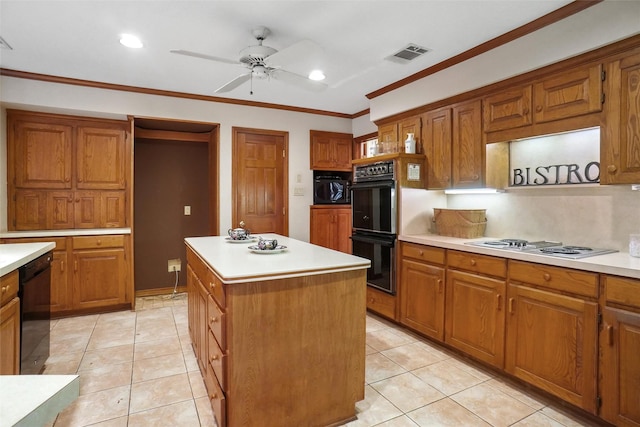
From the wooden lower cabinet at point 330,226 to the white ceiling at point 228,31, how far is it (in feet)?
6.45

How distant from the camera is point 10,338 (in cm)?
183

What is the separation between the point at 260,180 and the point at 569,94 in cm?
334

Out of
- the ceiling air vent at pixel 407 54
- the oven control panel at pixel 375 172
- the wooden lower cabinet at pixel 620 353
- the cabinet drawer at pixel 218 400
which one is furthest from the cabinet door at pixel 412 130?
the cabinet drawer at pixel 218 400

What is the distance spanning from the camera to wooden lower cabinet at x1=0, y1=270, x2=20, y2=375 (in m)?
1.75

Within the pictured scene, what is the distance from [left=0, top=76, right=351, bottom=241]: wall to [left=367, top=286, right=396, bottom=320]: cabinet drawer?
4.74ft

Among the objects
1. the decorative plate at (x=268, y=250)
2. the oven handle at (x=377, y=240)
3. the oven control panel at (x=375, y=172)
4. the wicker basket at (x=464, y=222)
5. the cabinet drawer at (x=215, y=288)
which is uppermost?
the oven control panel at (x=375, y=172)

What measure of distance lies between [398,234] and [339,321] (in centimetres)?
160

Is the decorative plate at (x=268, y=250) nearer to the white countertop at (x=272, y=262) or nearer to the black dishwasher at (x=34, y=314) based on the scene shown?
the white countertop at (x=272, y=262)

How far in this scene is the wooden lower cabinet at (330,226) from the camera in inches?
189

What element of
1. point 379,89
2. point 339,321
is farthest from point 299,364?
point 379,89

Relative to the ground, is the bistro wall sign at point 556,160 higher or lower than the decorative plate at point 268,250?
higher

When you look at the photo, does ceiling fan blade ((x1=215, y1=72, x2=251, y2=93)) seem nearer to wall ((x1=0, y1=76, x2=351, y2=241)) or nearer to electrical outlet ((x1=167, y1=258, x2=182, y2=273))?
wall ((x1=0, y1=76, x2=351, y2=241))

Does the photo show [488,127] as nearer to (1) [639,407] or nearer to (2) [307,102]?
(1) [639,407]

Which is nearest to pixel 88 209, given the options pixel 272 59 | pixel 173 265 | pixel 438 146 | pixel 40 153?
pixel 40 153
